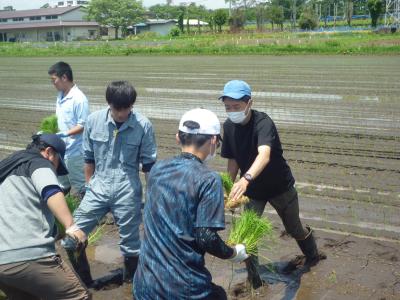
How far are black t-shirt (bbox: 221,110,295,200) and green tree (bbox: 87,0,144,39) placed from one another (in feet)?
296

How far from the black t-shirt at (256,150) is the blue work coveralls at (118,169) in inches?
28.4

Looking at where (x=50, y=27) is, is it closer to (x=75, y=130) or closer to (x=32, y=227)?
(x=75, y=130)

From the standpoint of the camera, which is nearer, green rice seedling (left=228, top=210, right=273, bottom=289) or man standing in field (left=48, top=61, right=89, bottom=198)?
green rice seedling (left=228, top=210, right=273, bottom=289)

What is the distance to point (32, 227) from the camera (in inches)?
139

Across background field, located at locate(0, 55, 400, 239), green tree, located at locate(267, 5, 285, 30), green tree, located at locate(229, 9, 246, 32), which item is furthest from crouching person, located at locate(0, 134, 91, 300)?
green tree, located at locate(267, 5, 285, 30)

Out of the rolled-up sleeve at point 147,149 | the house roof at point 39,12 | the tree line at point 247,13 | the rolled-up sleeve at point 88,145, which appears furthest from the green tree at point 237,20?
the rolled-up sleeve at point 147,149

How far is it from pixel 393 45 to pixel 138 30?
71.4 meters

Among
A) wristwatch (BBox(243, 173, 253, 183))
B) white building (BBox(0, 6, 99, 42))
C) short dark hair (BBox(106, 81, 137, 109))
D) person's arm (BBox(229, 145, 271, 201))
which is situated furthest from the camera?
white building (BBox(0, 6, 99, 42))

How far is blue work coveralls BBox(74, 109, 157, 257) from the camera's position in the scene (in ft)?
16.3

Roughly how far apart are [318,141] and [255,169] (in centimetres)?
691

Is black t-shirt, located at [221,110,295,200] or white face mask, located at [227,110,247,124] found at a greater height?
white face mask, located at [227,110,247,124]

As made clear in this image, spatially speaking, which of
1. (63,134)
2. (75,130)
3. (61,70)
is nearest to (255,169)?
(75,130)

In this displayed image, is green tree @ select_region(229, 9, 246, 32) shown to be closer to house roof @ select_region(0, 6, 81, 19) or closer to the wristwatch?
house roof @ select_region(0, 6, 81, 19)

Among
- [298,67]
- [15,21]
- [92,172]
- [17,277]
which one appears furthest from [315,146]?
[15,21]
